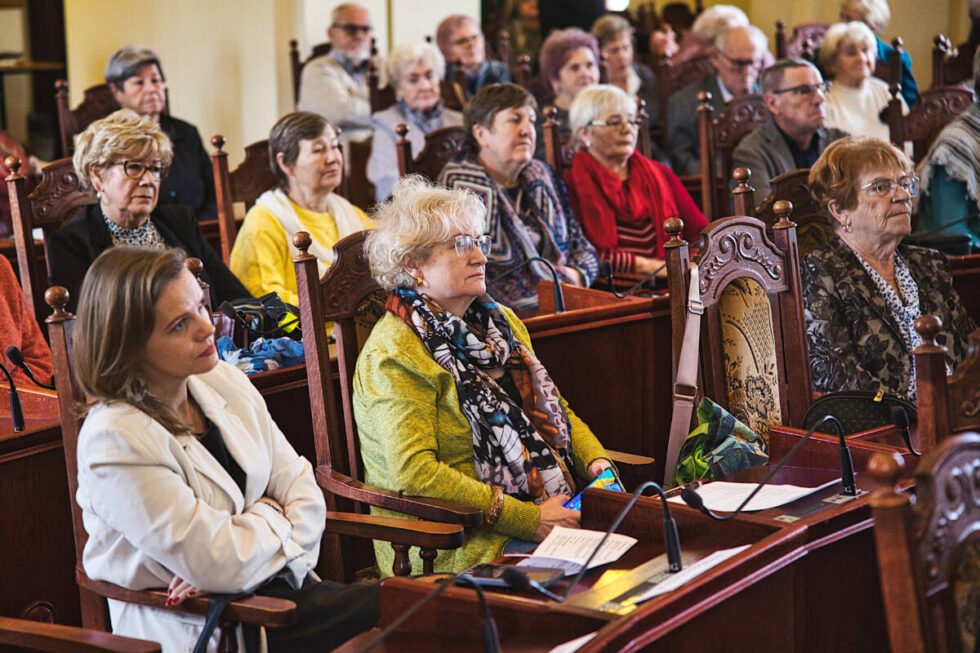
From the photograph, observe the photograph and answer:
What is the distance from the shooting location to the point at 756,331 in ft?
8.59

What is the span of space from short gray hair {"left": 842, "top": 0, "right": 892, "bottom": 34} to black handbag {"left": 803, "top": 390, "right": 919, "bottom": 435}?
15.1 ft

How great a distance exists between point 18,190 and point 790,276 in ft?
6.64

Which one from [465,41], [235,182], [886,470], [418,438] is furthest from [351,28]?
[886,470]

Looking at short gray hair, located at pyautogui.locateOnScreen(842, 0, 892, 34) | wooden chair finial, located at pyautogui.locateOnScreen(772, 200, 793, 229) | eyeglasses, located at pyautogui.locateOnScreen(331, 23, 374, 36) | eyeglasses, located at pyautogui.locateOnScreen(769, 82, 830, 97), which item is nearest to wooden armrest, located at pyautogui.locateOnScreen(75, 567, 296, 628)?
wooden chair finial, located at pyautogui.locateOnScreen(772, 200, 793, 229)

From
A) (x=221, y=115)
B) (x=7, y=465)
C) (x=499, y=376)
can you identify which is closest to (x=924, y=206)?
(x=499, y=376)

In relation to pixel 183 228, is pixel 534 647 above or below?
below

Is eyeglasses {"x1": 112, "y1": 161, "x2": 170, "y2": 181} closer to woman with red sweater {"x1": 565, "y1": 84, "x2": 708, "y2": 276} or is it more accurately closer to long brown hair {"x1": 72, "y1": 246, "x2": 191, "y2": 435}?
long brown hair {"x1": 72, "y1": 246, "x2": 191, "y2": 435}

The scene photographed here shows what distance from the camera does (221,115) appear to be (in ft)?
20.9

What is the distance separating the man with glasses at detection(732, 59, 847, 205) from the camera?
164 inches

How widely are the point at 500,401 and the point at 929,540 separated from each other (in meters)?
1.11

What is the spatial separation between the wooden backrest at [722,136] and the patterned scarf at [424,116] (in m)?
1.22

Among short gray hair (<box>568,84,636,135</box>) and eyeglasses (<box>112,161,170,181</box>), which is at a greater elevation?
short gray hair (<box>568,84,636,135</box>)

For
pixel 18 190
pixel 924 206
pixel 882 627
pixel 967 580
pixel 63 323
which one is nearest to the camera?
pixel 967 580

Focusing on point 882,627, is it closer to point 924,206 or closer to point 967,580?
point 967,580
